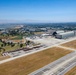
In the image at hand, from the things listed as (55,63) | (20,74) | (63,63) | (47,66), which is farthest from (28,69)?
(63,63)

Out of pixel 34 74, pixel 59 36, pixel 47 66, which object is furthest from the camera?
pixel 59 36

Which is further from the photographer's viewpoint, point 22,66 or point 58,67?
point 22,66

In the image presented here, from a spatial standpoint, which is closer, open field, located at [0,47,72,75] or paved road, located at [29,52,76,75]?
paved road, located at [29,52,76,75]

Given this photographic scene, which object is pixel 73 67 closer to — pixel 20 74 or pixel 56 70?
pixel 56 70

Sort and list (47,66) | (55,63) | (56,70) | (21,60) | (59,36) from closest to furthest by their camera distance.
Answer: (56,70) < (47,66) < (55,63) < (21,60) < (59,36)

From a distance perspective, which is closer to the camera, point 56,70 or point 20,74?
point 20,74

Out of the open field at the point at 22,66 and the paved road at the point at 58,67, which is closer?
the paved road at the point at 58,67

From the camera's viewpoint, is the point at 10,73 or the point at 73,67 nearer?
the point at 10,73

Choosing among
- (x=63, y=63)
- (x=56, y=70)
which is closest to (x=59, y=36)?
(x=63, y=63)

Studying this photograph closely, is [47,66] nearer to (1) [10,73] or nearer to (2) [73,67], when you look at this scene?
(2) [73,67]
